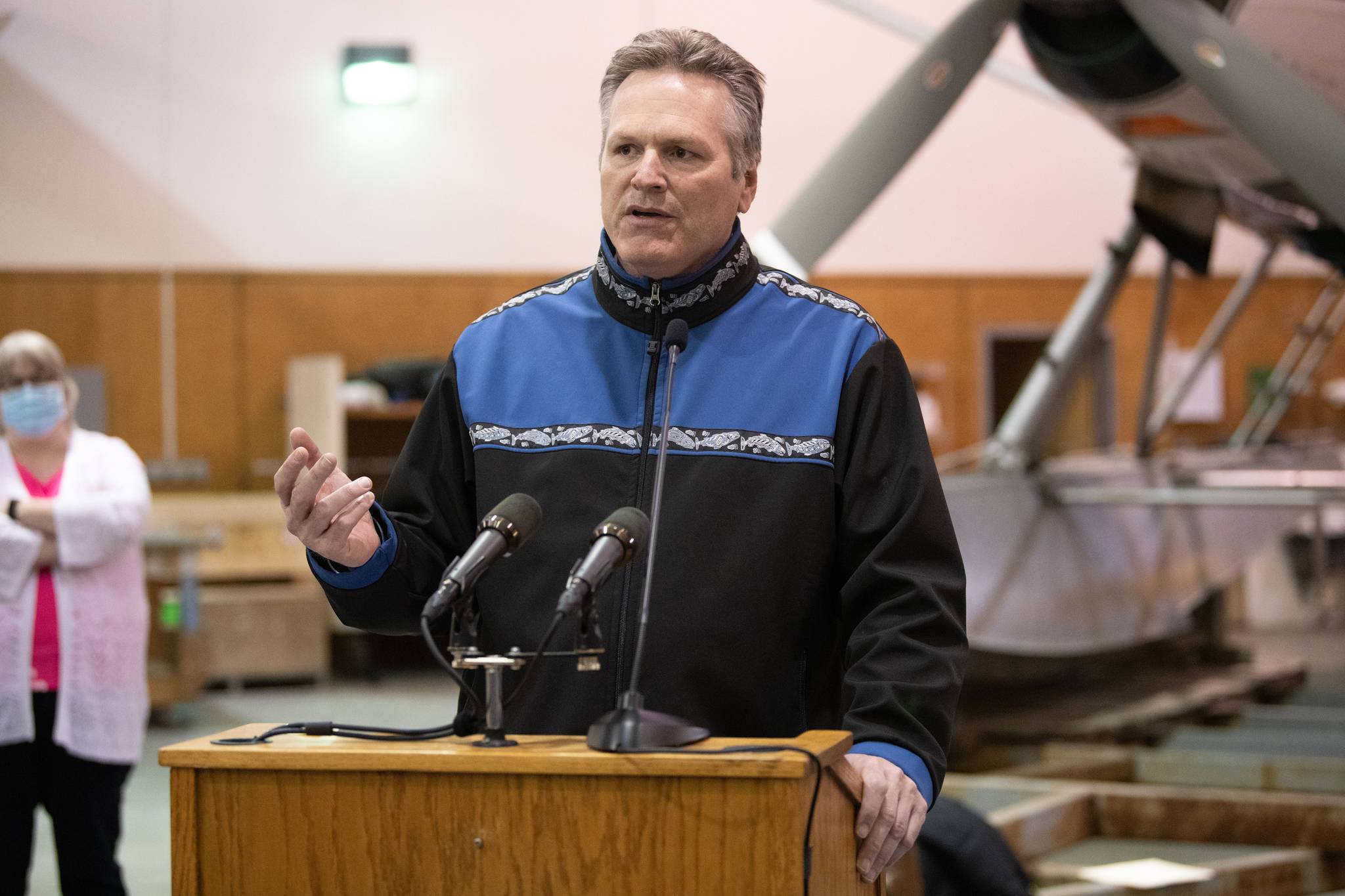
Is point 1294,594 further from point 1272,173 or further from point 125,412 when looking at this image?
point 125,412

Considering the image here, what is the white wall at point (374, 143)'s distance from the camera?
6.66 metres

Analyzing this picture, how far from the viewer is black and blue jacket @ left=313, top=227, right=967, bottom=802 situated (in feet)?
4.03

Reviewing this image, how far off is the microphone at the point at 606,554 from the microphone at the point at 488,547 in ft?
0.22

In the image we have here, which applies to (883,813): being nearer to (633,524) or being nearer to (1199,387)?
(633,524)

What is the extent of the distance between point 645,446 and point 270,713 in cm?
489

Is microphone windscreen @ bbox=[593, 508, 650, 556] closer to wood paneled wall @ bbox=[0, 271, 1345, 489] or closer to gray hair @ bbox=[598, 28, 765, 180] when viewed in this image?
gray hair @ bbox=[598, 28, 765, 180]

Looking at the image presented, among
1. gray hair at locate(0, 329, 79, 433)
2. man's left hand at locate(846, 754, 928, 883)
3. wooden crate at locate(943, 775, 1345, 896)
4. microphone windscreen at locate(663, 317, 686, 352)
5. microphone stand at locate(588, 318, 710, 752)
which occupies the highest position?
gray hair at locate(0, 329, 79, 433)

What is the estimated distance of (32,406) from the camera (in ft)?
9.11

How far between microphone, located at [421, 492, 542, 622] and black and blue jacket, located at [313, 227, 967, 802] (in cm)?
20

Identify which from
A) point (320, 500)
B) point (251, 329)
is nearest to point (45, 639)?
point (320, 500)

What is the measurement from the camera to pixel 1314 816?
3.43m

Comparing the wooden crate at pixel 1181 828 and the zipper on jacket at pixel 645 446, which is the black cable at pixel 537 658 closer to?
the zipper on jacket at pixel 645 446

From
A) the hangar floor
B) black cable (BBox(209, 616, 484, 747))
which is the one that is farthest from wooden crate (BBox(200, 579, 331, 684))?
black cable (BBox(209, 616, 484, 747))

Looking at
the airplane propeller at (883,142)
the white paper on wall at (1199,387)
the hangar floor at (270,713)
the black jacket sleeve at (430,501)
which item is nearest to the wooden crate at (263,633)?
the hangar floor at (270,713)
